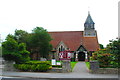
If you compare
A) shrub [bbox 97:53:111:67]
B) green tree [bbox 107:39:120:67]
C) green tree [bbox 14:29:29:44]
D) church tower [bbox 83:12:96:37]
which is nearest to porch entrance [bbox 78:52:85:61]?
church tower [bbox 83:12:96:37]

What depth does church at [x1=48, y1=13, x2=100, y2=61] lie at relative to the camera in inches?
1843

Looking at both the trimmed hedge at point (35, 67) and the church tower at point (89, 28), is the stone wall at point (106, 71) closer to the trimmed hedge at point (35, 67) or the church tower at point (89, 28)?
the trimmed hedge at point (35, 67)

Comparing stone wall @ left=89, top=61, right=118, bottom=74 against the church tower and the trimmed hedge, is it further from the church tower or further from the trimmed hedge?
the church tower

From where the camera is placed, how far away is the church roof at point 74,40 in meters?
49.7

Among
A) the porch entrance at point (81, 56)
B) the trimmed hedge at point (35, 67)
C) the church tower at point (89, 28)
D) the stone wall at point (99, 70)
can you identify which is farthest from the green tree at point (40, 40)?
the stone wall at point (99, 70)

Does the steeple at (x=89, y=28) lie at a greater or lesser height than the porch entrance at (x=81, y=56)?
greater

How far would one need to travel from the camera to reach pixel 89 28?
54750 mm

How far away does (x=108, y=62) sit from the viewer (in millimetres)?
18875

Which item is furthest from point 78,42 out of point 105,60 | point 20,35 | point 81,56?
point 105,60

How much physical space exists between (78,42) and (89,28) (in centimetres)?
671

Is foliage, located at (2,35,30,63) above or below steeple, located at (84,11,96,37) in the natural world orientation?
below

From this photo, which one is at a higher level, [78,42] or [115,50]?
[78,42]

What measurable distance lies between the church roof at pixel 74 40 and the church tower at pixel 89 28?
73.8 inches

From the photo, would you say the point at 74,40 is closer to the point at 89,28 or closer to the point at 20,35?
the point at 89,28
